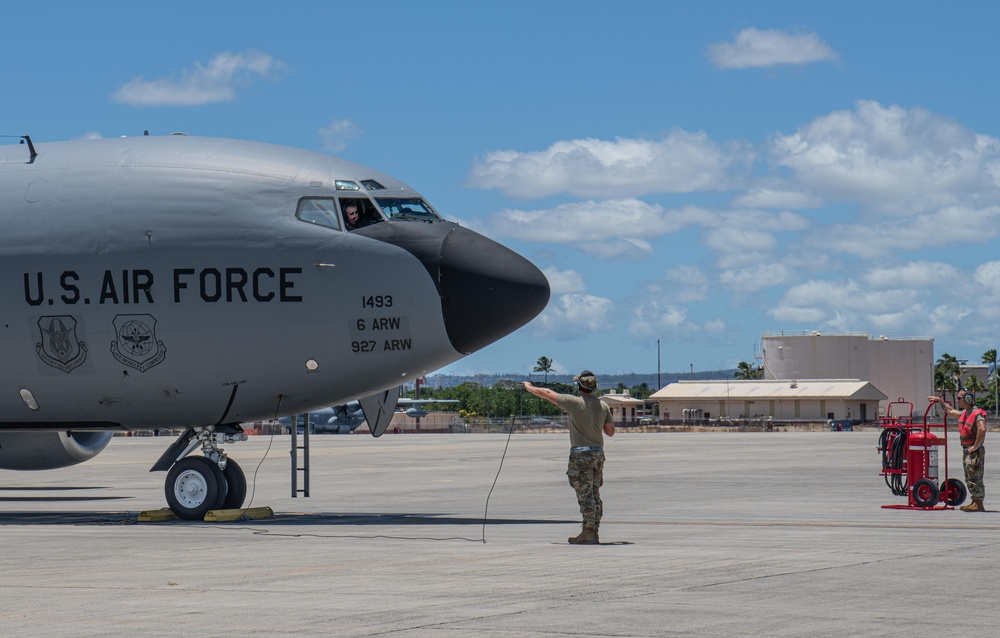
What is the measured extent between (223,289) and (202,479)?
321cm

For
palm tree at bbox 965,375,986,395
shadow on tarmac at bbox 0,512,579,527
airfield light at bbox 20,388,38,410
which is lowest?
shadow on tarmac at bbox 0,512,579,527

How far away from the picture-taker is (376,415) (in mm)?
25453

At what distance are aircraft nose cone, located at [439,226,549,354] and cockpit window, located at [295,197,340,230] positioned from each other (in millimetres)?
1957

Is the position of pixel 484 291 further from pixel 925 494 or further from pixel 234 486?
pixel 925 494

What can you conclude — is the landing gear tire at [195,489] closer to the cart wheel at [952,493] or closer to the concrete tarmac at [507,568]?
the concrete tarmac at [507,568]

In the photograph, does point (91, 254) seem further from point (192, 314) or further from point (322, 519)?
point (322, 519)

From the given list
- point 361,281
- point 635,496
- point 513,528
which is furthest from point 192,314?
point 635,496

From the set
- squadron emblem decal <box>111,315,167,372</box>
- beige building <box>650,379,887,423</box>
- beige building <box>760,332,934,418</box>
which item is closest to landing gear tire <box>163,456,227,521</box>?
squadron emblem decal <box>111,315,167,372</box>

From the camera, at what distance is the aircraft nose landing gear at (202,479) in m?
22.8

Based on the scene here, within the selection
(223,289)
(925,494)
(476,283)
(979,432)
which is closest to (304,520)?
(223,289)

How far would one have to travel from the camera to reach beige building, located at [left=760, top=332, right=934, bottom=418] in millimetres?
185250

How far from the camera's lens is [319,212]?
22.5 m

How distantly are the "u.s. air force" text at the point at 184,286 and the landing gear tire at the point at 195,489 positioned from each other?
2863mm

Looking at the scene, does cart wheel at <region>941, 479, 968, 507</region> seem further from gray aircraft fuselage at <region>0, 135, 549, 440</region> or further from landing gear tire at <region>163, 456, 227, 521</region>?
landing gear tire at <region>163, 456, 227, 521</region>
